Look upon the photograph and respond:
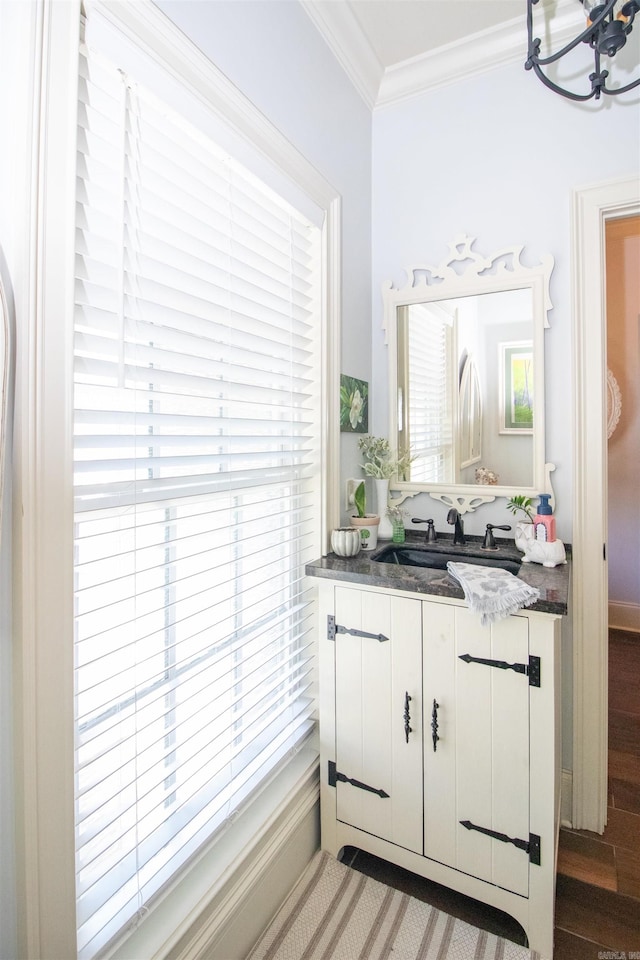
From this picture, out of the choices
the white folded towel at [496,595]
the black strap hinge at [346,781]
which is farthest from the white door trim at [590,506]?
the black strap hinge at [346,781]

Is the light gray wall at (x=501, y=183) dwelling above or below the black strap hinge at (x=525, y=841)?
above

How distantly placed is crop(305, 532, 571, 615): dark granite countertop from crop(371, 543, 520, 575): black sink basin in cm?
2

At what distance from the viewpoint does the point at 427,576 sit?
143 cm

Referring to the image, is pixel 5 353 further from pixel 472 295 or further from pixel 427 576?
pixel 472 295

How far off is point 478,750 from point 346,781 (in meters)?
0.47

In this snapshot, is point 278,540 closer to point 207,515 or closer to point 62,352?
point 207,515

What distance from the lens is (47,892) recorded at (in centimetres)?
79

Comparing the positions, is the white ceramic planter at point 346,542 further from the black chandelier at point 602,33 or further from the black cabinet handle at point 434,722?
the black chandelier at point 602,33

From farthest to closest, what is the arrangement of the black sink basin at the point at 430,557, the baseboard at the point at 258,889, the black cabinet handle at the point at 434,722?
the black sink basin at the point at 430,557 → the black cabinet handle at the point at 434,722 → the baseboard at the point at 258,889

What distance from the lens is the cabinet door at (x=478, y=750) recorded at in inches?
51.1

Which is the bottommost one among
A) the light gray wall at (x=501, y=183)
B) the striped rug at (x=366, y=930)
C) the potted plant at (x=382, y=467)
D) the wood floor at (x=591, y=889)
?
the wood floor at (x=591, y=889)

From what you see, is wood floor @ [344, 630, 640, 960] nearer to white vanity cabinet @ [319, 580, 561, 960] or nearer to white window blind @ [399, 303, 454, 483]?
white vanity cabinet @ [319, 580, 561, 960]

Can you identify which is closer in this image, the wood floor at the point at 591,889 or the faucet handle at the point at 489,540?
the wood floor at the point at 591,889

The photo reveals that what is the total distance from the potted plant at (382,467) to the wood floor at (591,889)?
3.77 feet
